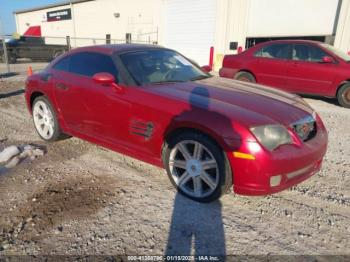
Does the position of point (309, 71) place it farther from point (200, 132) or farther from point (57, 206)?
point (57, 206)

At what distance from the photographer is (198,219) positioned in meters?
2.85

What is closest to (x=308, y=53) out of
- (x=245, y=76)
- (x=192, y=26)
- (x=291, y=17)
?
(x=245, y=76)

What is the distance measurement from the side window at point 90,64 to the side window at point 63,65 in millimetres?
89

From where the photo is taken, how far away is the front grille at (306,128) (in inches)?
117

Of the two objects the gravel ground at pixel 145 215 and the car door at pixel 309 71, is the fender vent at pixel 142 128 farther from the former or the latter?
the car door at pixel 309 71

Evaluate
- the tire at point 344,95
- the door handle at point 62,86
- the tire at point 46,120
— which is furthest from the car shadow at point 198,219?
the tire at point 344,95

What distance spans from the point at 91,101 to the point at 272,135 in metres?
2.23

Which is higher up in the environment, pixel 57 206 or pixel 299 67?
pixel 299 67

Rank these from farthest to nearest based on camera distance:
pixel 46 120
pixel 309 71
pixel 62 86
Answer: pixel 309 71 → pixel 46 120 → pixel 62 86

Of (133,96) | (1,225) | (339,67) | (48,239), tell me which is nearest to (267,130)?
(133,96)

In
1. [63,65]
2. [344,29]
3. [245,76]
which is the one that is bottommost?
[245,76]

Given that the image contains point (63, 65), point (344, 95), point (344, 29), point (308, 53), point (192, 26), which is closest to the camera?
point (63, 65)

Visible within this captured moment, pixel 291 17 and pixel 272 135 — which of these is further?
pixel 291 17

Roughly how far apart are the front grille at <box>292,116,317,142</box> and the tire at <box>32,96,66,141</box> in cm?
333
